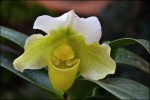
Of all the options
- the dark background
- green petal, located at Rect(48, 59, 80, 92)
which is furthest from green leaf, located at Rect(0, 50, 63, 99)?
the dark background

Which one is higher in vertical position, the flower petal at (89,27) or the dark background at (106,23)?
the flower petal at (89,27)

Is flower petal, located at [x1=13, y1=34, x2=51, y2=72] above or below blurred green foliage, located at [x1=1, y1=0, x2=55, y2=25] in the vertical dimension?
above

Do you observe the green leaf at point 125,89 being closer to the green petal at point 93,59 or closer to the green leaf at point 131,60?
the green petal at point 93,59

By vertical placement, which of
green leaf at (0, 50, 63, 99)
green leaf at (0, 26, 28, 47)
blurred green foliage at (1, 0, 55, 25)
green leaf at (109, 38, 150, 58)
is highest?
green leaf at (109, 38, 150, 58)

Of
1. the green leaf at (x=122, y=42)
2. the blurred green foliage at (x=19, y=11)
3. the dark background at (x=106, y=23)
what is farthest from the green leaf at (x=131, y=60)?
the blurred green foliage at (x=19, y=11)

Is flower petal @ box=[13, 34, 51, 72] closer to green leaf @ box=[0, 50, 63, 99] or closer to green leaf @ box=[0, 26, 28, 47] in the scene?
green leaf @ box=[0, 50, 63, 99]

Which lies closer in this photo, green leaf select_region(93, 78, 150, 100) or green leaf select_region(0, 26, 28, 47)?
green leaf select_region(93, 78, 150, 100)
